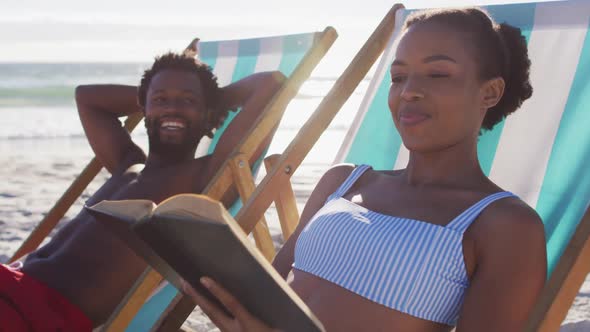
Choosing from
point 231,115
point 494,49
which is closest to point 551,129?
point 494,49

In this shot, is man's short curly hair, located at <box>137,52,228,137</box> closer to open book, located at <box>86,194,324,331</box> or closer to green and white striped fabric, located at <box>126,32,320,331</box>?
green and white striped fabric, located at <box>126,32,320,331</box>

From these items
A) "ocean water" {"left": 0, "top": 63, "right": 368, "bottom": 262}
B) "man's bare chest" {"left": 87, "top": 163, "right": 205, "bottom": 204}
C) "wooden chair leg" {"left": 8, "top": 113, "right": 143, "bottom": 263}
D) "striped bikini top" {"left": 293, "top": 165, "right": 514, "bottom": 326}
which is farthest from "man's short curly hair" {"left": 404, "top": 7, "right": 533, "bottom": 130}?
"ocean water" {"left": 0, "top": 63, "right": 368, "bottom": 262}

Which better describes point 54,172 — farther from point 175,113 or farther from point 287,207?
point 287,207

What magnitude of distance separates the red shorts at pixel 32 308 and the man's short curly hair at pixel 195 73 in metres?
0.85

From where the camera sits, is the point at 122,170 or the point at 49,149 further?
the point at 49,149

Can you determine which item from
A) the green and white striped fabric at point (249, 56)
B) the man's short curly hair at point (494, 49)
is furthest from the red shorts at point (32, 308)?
the man's short curly hair at point (494, 49)

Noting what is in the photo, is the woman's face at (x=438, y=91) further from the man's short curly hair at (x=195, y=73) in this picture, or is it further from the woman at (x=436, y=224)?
the man's short curly hair at (x=195, y=73)

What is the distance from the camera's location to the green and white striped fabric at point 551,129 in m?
1.93

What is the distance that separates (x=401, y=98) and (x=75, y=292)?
1.21 m

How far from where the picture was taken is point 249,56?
336cm

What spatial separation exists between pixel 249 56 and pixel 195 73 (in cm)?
61

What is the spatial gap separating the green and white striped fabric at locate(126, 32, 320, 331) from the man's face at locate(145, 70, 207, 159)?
0.29 m

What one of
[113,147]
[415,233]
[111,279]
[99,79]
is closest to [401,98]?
[415,233]

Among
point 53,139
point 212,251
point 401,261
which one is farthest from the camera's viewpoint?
point 53,139
